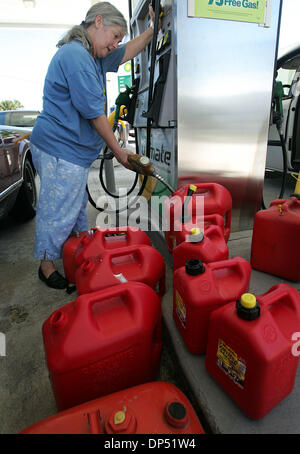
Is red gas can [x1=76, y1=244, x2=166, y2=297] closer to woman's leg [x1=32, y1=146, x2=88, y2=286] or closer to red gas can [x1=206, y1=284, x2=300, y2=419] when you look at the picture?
red gas can [x1=206, y1=284, x2=300, y2=419]

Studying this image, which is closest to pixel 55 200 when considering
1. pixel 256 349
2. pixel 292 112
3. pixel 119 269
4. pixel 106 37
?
pixel 119 269

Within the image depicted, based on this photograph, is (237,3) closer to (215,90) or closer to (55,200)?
(215,90)

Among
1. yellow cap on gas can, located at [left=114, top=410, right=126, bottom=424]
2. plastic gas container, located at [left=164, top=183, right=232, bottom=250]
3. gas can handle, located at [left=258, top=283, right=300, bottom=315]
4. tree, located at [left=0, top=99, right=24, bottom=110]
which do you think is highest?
tree, located at [left=0, top=99, right=24, bottom=110]

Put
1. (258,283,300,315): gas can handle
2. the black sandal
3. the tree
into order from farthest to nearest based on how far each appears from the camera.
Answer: the tree < the black sandal < (258,283,300,315): gas can handle

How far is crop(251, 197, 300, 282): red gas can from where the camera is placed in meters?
1.43

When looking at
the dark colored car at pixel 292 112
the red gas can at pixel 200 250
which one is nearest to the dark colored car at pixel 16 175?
the red gas can at pixel 200 250

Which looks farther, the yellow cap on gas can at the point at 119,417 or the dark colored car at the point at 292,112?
the dark colored car at the point at 292,112

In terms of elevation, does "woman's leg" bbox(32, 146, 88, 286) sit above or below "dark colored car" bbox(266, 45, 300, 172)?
below

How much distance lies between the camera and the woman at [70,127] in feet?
4.83

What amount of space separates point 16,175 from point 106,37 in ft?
4.90

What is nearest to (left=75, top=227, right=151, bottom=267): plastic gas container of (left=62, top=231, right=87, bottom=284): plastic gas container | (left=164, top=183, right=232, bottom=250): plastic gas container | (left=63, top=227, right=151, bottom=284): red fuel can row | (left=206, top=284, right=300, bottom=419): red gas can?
(left=63, top=227, right=151, bottom=284): red fuel can row

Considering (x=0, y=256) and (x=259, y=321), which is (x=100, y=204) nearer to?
(x=0, y=256)

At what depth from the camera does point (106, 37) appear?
1552 mm

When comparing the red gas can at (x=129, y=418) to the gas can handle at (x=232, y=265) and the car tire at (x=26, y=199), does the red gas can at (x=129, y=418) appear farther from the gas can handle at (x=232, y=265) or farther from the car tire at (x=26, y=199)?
the car tire at (x=26, y=199)
